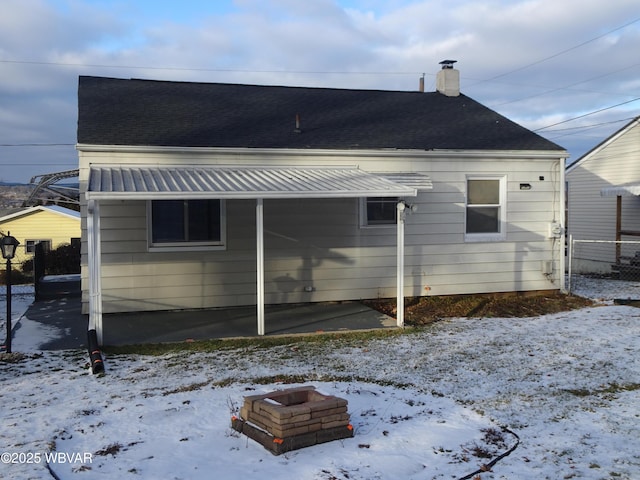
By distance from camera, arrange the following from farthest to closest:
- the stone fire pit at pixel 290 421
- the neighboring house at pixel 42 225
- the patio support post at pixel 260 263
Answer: the neighboring house at pixel 42 225 → the patio support post at pixel 260 263 → the stone fire pit at pixel 290 421

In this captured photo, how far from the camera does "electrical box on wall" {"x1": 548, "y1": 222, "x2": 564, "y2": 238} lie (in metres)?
12.4

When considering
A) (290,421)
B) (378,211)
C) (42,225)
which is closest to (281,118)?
(378,211)

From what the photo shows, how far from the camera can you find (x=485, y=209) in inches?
481

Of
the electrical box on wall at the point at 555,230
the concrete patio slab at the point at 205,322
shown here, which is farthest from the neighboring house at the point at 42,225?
the electrical box on wall at the point at 555,230

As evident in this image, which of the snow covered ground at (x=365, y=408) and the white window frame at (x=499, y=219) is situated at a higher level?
the white window frame at (x=499, y=219)

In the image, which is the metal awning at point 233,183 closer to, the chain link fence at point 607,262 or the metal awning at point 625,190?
the chain link fence at point 607,262

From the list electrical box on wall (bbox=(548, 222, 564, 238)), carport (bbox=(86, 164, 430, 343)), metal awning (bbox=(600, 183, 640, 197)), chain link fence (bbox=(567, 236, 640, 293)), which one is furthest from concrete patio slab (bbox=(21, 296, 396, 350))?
metal awning (bbox=(600, 183, 640, 197))

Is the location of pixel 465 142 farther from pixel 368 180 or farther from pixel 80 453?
pixel 80 453

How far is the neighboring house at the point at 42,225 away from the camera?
31.4 metres

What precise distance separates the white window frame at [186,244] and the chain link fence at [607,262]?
7.68m

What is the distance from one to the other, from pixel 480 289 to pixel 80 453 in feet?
30.3

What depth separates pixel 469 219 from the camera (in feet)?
39.8

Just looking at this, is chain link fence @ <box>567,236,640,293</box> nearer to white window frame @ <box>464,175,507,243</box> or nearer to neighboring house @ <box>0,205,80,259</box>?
white window frame @ <box>464,175,507,243</box>

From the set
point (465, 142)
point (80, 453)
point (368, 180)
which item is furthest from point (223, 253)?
point (80, 453)
